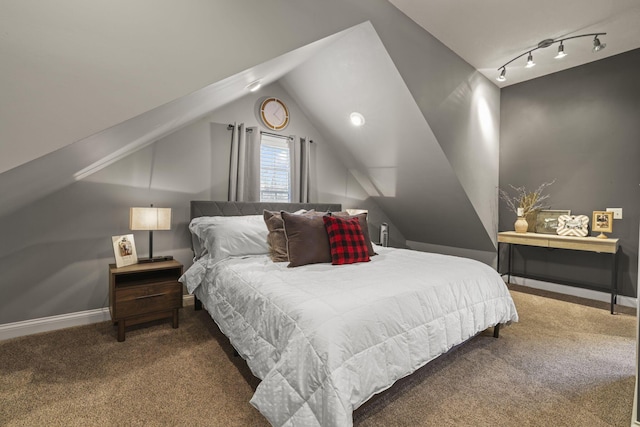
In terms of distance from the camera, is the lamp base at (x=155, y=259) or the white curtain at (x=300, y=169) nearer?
the lamp base at (x=155, y=259)

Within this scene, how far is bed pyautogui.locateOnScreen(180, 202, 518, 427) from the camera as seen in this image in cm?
119

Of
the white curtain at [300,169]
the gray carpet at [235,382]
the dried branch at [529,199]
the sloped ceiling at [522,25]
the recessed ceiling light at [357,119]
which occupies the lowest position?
the gray carpet at [235,382]

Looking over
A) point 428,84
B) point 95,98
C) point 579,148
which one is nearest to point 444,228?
point 579,148

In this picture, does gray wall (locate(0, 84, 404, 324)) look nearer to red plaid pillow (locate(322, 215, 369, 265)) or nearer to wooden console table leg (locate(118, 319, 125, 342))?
wooden console table leg (locate(118, 319, 125, 342))

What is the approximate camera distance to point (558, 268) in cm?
371

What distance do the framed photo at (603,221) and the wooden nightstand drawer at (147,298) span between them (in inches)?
179

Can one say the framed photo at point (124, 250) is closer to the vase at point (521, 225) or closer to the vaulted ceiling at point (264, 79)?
the vaulted ceiling at point (264, 79)

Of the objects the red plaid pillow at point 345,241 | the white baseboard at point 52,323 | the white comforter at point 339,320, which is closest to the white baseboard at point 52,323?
the white baseboard at point 52,323

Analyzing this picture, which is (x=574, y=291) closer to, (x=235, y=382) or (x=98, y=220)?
(x=235, y=382)

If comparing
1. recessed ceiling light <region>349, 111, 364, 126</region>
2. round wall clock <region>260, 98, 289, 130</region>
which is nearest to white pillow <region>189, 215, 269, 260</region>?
round wall clock <region>260, 98, 289, 130</region>

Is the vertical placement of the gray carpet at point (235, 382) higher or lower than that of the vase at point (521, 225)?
lower

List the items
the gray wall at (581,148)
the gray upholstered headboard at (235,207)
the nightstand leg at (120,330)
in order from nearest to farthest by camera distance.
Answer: the nightstand leg at (120,330) < the gray upholstered headboard at (235,207) < the gray wall at (581,148)

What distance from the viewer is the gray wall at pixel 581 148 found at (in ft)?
10.5

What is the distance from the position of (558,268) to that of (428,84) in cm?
294
